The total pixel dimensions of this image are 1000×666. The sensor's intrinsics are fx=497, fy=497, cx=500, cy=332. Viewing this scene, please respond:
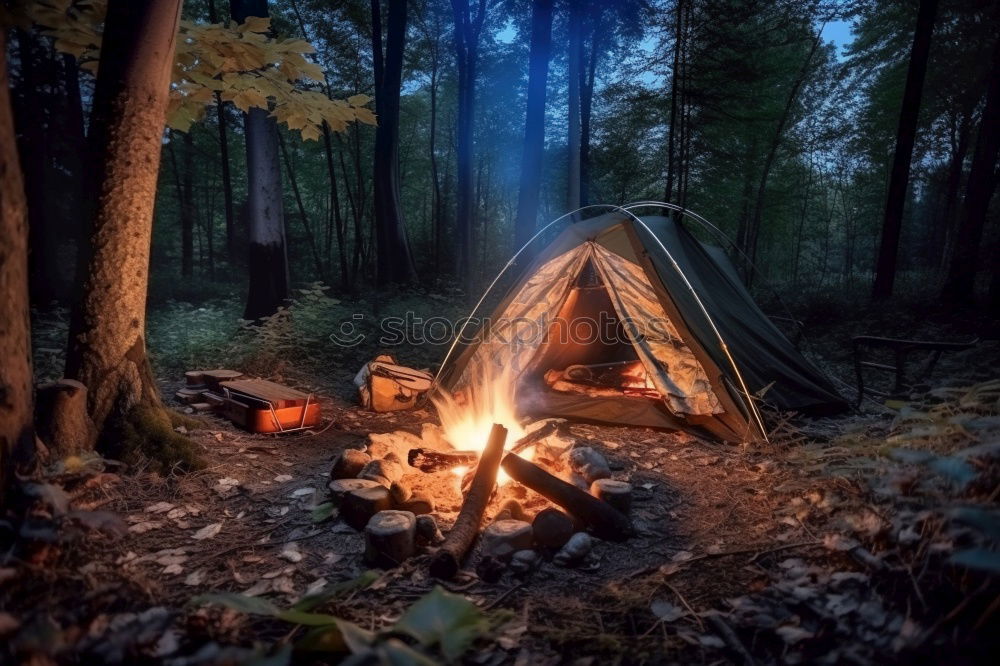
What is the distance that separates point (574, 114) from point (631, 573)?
12.7m

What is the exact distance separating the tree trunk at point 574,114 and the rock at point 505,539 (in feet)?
34.4

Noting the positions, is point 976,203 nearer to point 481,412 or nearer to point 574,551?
point 481,412

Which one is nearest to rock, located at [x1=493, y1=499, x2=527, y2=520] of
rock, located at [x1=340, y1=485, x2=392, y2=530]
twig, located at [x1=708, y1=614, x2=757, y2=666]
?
rock, located at [x1=340, y1=485, x2=392, y2=530]

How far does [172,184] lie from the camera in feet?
63.7

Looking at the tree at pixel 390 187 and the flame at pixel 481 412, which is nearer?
the flame at pixel 481 412

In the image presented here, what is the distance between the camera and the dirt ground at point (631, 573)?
5.75ft

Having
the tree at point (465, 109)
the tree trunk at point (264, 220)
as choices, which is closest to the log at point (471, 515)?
the tree trunk at point (264, 220)

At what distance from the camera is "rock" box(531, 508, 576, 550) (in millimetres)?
2830

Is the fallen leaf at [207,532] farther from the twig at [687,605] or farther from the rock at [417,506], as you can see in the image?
the twig at [687,605]

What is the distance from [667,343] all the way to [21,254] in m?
4.88

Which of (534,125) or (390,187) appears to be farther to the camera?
(390,187)

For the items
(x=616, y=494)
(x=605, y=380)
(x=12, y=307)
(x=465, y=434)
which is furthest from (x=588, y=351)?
(x=12, y=307)

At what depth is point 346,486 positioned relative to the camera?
3.16 meters

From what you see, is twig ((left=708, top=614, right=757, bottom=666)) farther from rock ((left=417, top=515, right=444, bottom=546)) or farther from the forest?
rock ((left=417, top=515, right=444, bottom=546))
